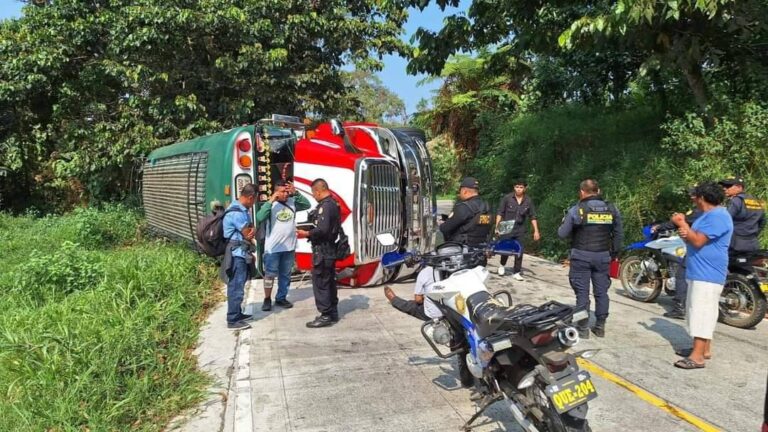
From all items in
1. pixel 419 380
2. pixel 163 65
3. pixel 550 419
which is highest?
pixel 163 65

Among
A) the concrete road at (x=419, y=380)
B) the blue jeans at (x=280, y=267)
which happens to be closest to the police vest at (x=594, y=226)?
the concrete road at (x=419, y=380)

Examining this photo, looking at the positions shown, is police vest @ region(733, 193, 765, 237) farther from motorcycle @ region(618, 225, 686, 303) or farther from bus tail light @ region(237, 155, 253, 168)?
bus tail light @ region(237, 155, 253, 168)

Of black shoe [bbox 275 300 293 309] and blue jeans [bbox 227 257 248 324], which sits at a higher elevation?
blue jeans [bbox 227 257 248 324]

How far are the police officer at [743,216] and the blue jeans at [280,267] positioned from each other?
4969 millimetres

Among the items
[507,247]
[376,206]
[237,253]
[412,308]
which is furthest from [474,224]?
[237,253]

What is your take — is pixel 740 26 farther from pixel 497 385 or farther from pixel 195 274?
pixel 195 274

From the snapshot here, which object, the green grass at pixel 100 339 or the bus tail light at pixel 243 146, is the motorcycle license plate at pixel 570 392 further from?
Result: the bus tail light at pixel 243 146

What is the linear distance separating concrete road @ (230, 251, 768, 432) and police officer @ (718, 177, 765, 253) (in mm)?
914

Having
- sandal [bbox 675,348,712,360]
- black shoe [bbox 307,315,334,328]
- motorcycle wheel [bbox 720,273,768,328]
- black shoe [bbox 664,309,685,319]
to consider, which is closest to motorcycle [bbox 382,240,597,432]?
sandal [bbox 675,348,712,360]

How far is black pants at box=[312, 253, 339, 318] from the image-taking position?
Answer: 234 inches

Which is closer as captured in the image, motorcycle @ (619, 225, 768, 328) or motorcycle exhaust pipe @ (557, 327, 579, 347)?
motorcycle exhaust pipe @ (557, 327, 579, 347)

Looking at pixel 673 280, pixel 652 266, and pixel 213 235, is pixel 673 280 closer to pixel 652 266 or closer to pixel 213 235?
pixel 652 266

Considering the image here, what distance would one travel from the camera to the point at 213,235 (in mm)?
5809

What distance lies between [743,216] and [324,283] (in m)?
4.57
